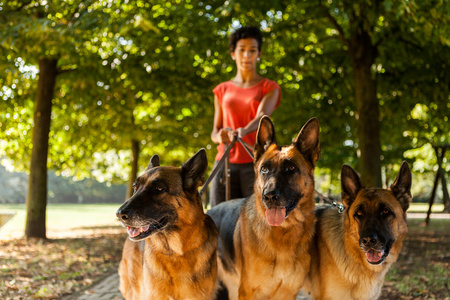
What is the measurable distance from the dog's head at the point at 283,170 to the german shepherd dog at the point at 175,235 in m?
0.53

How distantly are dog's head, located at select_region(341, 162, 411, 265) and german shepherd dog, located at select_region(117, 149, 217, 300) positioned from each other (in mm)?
1274

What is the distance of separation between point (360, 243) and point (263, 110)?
181 cm

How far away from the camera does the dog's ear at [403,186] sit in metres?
4.26

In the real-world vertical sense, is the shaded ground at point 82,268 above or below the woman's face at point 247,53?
below

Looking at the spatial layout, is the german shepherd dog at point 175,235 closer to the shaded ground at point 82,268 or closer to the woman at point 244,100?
the woman at point 244,100

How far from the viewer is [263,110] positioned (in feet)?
16.7

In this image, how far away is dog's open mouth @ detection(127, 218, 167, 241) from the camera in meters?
3.61

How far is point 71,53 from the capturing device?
11172mm

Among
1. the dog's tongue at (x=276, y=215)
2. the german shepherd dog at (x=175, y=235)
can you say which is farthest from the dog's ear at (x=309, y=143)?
the german shepherd dog at (x=175, y=235)

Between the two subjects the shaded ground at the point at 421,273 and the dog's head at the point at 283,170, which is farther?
the shaded ground at the point at 421,273

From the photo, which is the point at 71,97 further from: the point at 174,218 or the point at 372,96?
the point at 174,218

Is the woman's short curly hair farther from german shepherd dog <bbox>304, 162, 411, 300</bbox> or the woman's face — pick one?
german shepherd dog <bbox>304, 162, 411, 300</bbox>

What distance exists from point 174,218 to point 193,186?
33 cm

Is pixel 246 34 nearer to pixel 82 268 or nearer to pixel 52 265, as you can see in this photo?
pixel 82 268
